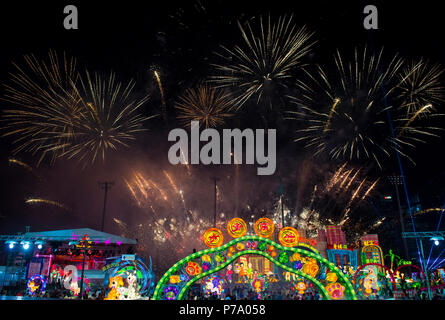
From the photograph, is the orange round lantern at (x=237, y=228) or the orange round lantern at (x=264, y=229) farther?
the orange round lantern at (x=237, y=228)

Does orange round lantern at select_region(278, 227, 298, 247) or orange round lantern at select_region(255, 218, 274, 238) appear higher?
orange round lantern at select_region(255, 218, 274, 238)

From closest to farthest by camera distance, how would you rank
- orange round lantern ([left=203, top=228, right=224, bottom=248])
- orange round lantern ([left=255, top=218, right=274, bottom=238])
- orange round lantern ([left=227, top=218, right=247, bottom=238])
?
orange round lantern ([left=203, top=228, right=224, bottom=248]) < orange round lantern ([left=255, top=218, right=274, bottom=238]) < orange round lantern ([left=227, top=218, right=247, bottom=238])

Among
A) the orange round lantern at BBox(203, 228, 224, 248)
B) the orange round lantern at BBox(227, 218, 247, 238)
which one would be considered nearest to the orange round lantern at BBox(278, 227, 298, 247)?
the orange round lantern at BBox(227, 218, 247, 238)

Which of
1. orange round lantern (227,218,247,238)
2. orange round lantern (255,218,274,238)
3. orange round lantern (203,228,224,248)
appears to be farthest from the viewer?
orange round lantern (227,218,247,238)

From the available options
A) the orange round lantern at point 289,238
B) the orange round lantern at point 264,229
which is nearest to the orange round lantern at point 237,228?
the orange round lantern at point 264,229

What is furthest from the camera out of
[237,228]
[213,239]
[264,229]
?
[237,228]

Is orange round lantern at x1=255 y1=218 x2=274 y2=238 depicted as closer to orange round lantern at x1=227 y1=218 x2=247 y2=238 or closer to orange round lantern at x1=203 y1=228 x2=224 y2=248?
orange round lantern at x1=227 y1=218 x2=247 y2=238

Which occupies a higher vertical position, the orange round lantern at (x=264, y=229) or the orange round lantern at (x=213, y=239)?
the orange round lantern at (x=264, y=229)

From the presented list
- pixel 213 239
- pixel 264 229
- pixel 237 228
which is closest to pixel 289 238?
pixel 264 229

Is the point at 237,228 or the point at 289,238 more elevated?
the point at 237,228

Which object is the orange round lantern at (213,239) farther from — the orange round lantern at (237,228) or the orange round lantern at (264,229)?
the orange round lantern at (264,229)

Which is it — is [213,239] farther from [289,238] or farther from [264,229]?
[289,238]

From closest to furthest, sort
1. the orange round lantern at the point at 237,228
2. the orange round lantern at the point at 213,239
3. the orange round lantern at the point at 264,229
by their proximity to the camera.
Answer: the orange round lantern at the point at 213,239 < the orange round lantern at the point at 264,229 < the orange round lantern at the point at 237,228
